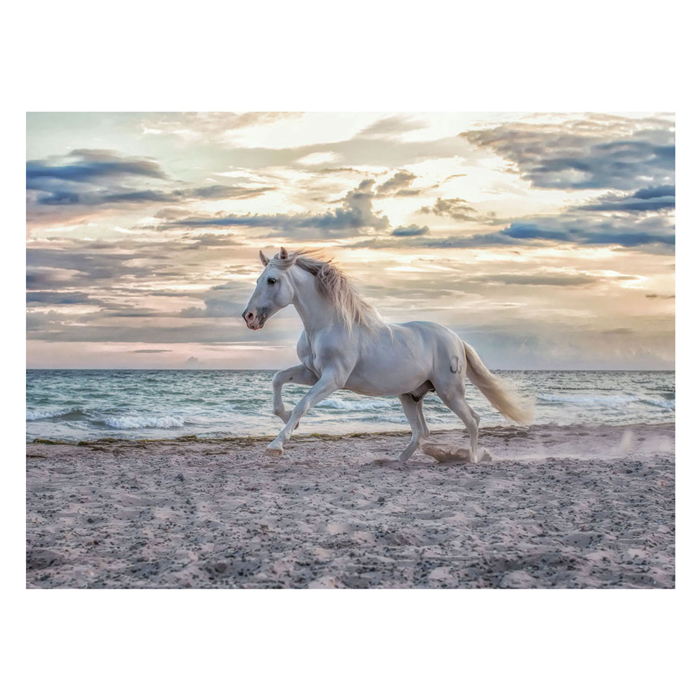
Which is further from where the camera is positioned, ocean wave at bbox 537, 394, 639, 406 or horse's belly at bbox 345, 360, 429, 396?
ocean wave at bbox 537, 394, 639, 406

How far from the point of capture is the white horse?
4938 millimetres

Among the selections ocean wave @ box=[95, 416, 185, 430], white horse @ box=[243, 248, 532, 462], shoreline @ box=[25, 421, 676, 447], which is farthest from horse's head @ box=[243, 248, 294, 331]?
ocean wave @ box=[95, 416, 185, 430]

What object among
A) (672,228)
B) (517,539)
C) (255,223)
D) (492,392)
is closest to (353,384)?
(492,392)

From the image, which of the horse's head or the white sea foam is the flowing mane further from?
the white sea foam

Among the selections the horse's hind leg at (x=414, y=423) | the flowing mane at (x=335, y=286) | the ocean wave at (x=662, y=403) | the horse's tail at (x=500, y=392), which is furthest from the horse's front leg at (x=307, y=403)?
the ocean wave at (x=662, y=403)

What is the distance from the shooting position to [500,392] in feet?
19.0

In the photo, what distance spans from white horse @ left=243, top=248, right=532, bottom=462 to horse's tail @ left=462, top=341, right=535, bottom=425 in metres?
0.19

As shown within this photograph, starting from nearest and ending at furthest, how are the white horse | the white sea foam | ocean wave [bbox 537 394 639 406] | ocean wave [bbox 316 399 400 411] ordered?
1. the white horse
2. the white sea foam
3. ocean wave [bbox 316 399 400 411]
4. ocean wave [bbox 537 394 639 406]

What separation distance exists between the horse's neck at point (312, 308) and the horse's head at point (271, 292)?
0.08m

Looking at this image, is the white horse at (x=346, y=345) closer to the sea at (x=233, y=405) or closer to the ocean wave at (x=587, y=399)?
the sea at (x=233, y=405)

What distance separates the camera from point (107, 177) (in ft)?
29.1

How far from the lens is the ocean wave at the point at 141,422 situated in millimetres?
10719

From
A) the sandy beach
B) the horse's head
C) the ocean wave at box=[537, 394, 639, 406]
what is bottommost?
the ocean wave at box=[537, 394, 639, 406]

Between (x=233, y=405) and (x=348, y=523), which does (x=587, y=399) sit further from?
(x=348, y=523)
